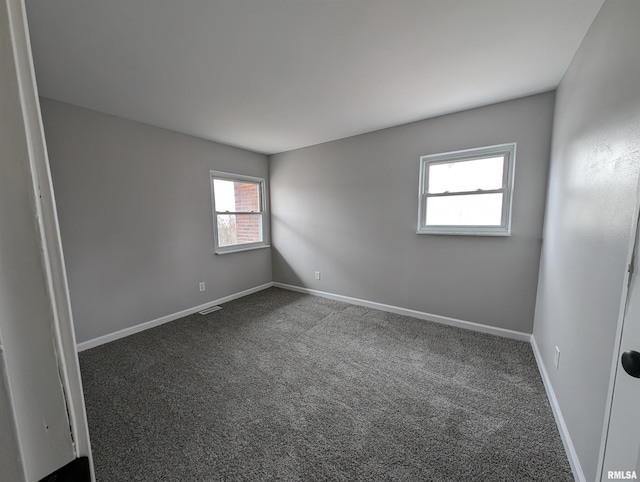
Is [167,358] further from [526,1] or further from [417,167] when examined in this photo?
[526,1]

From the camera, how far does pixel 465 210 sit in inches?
112

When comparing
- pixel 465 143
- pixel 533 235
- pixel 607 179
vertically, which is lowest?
pixel 533 235

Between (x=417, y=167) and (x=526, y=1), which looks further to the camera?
(x=417, y=167)

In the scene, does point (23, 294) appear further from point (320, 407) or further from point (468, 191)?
point (468, 191)

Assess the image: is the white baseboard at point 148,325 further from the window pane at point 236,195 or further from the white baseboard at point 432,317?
the window pane at point 236,195

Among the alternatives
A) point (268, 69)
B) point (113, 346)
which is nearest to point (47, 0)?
point (268, 69)

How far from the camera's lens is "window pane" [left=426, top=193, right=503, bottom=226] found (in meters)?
2.69

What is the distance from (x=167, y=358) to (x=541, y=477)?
2.80 meters

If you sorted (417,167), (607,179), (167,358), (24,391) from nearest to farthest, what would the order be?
(24,391) < (607,179) < (167,358) < (417,167)

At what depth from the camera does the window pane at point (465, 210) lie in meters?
2.69

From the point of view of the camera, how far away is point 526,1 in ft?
4.57

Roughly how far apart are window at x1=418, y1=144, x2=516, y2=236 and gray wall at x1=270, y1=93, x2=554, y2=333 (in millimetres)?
82

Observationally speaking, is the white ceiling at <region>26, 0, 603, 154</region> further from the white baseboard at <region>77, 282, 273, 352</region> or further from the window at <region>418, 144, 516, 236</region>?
the white baseboard at <region>77, 282, 273, 352</region>

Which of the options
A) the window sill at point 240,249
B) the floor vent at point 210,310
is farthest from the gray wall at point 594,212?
the window sill at point 240,249
